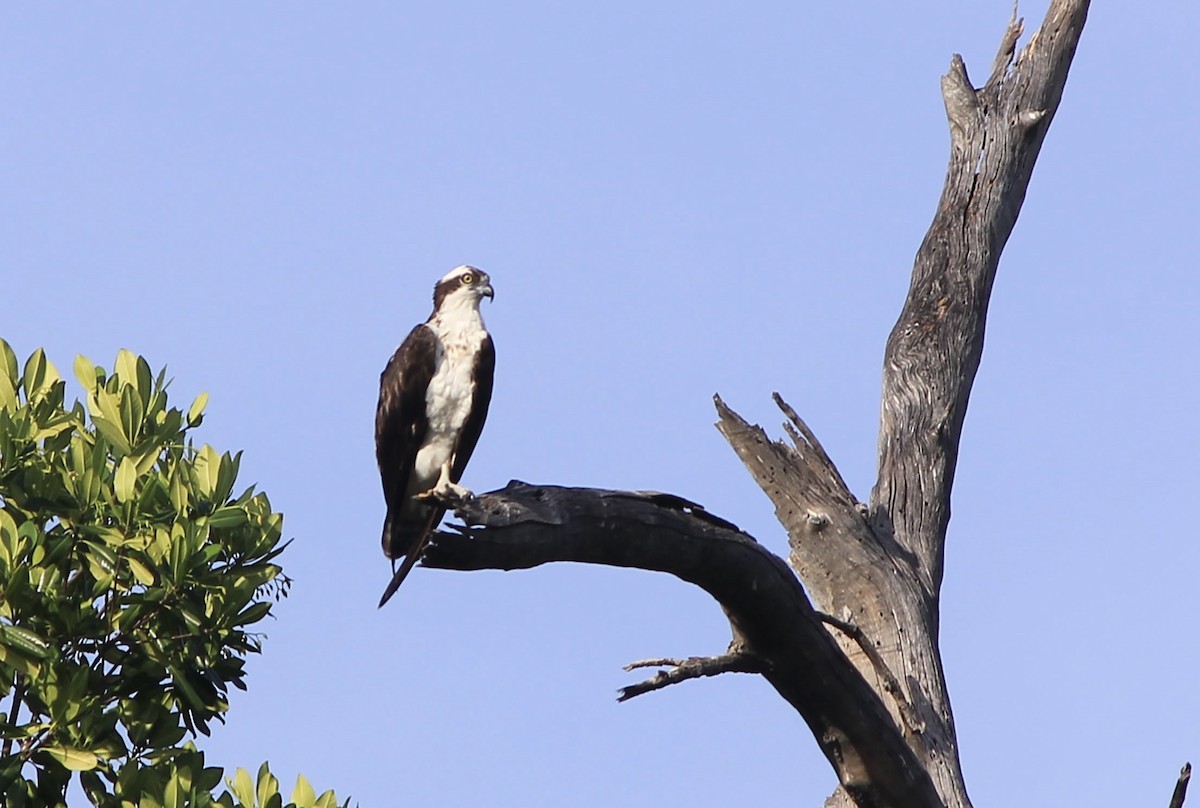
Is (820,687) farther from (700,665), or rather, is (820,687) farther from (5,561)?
(5,561)

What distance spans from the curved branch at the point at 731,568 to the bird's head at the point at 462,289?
248 centimetres

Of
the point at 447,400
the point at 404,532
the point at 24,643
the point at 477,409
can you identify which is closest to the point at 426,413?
the point at 447,400

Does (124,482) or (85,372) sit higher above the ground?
(85,372)

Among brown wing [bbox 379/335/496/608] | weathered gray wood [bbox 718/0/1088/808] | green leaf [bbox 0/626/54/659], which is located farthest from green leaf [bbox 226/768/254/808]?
weathered gray wood [bbox 718/0/1088/808]

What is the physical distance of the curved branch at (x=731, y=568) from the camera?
20.5ft

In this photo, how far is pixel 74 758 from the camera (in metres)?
5.59

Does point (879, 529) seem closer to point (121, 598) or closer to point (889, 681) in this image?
point (889, 681)

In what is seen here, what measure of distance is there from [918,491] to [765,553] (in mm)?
2097

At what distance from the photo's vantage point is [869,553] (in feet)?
26.8

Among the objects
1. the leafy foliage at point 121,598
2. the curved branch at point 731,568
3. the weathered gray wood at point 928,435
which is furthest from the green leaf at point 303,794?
the weathered gray wood at point 928,435

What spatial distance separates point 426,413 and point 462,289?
88 cm

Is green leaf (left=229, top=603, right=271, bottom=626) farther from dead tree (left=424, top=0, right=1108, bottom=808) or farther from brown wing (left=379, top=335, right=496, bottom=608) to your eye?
brown wing (left=379, top=335, right=496, bottom=608)

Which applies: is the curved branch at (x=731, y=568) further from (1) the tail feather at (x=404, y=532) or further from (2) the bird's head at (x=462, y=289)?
(2) the bird's head at (x=462, y=289)

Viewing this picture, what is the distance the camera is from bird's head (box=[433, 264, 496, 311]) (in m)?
8.84
